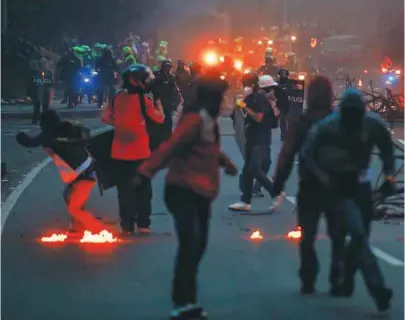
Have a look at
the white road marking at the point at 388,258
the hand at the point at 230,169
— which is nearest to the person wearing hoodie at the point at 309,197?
the hand at the point at 230,169

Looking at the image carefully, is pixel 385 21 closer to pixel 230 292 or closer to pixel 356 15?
pixel 356 15

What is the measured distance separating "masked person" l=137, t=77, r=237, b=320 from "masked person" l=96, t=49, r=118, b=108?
23342mm

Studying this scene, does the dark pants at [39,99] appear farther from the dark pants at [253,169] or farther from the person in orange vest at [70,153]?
the person in orange vest at [70,153]

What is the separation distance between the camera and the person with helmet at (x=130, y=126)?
37.4 feet

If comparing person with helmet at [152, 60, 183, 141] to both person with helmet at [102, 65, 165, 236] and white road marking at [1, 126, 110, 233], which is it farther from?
person with helmet at [102, 65, 165, 236]

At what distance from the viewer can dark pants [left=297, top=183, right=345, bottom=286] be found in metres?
8.44

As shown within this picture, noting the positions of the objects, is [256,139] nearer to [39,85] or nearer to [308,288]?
[308,288]

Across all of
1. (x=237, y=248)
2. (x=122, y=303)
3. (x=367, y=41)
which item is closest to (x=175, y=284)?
(x=122, y=303)

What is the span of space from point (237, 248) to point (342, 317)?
3.03 metres

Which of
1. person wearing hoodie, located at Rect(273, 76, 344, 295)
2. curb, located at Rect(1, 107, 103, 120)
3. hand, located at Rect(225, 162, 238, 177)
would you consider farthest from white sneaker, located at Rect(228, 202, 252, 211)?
curb, located at Rect(1, 107, 103, 120)

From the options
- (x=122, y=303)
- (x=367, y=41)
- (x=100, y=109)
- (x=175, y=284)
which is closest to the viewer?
(x=175, y=284)

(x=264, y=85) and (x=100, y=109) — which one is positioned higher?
(x=264, y=85)

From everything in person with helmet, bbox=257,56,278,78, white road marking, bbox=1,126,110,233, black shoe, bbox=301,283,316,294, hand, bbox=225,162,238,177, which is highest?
hand, bbox=225,162,238,177

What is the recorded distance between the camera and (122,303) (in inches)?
330
